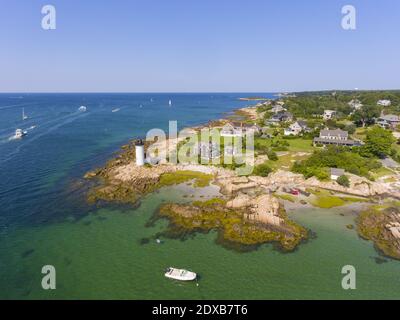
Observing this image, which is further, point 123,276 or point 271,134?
point 271,134

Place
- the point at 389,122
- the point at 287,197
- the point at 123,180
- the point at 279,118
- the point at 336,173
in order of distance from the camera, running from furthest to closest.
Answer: the point at 279,118
the point at 389,122
the point at 123,180
the point at 336,173
the point at 287,197

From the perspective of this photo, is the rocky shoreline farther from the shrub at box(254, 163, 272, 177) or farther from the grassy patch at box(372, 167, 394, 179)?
the grassy patch at box(372, 167, 394, 179)

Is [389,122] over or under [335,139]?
over

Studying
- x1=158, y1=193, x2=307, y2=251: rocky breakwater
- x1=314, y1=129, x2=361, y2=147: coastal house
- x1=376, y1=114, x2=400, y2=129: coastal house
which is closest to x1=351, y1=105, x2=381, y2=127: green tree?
x1=376, y1=114, x2=400, y2=129: coastal house

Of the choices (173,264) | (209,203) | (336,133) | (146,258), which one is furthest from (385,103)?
(146,258)

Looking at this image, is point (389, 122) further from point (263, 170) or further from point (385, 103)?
point (263, 170)

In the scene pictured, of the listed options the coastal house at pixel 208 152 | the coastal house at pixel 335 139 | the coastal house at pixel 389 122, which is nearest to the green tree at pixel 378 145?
the coastal house at pixel 335 139

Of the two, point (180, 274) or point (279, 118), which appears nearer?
point (180, 274)
